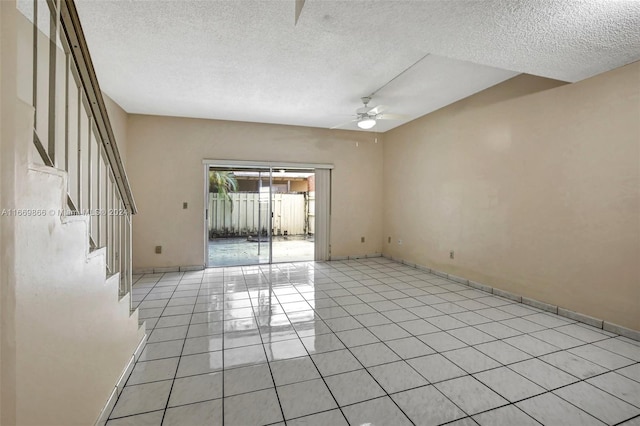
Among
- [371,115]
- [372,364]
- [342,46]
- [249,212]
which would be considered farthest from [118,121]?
[372,364]

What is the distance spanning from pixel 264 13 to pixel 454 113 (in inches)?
137

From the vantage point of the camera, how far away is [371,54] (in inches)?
119

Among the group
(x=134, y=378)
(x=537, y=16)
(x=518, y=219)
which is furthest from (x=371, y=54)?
(x=134, y=378)

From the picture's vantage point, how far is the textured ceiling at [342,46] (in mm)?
2076

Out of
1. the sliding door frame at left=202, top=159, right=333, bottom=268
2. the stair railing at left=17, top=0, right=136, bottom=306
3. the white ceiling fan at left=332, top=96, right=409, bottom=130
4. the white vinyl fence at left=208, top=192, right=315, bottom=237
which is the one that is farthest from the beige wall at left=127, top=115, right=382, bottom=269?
the stair railing at left=17, top=0, right=136, bottom=306

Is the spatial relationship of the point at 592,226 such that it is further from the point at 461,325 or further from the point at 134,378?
the point at 134,378

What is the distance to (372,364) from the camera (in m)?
2.25

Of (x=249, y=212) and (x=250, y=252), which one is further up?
(x=249, y=212)

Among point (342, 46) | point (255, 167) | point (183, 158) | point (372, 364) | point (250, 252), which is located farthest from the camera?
point (250, 252)

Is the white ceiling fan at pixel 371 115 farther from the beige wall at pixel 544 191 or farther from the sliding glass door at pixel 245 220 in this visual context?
the sliding glass door at pixel 245 220

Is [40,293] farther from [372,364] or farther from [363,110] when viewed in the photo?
[363,110]

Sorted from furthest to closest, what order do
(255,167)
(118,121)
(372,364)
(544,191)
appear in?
(255,167)
(118,121)
(544,191)
(372,364)

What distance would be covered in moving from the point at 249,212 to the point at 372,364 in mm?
5948

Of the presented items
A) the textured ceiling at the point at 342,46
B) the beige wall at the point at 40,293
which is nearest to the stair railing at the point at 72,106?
the beige wall at the point at 40,293
